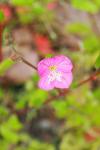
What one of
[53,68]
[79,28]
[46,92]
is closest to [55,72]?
[53,68]

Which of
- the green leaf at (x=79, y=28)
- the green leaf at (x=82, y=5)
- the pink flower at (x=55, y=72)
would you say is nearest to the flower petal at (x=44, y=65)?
the pink flower at (x=55, y=72)

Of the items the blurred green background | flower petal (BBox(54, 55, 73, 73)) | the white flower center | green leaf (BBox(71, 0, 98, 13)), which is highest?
flower petal (BBox(54, 55, 73, 73))

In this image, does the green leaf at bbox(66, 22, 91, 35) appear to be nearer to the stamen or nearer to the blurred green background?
the blurred green background

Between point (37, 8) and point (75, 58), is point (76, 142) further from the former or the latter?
point (37, 8)

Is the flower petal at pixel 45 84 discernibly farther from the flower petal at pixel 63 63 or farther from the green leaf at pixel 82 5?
the green leaf at pixel 82 5

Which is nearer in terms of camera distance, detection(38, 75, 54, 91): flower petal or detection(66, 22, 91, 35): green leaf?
detection(38, 75, 54, 91): flower petal

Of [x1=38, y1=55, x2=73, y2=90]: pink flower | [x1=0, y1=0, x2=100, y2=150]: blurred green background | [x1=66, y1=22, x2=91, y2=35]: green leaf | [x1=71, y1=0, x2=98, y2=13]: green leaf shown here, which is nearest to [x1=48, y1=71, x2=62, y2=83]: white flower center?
[x1=38, y1=55, x2=73, y2=90]: pink flower
